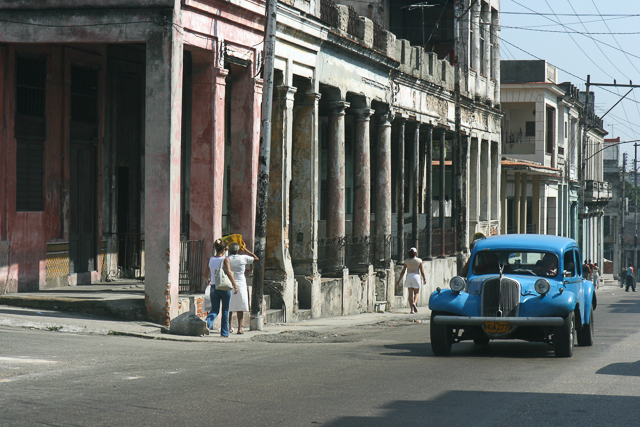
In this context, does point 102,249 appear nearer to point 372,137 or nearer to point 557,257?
point 557,257

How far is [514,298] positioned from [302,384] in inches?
165

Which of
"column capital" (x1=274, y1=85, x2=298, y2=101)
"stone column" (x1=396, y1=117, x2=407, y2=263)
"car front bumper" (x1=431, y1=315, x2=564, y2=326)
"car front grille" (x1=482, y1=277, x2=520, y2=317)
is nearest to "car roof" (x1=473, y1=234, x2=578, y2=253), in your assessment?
"car front grille" (x1=482, y1=277, x2=520, y2=317)

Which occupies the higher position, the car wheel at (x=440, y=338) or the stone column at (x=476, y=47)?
the stone column at (x=476, y=47)

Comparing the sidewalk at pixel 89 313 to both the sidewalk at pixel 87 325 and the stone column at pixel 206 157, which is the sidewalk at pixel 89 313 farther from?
the stone column at pixel 206 157

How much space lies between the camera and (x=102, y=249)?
18.2m

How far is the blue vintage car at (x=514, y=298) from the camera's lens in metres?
12.2

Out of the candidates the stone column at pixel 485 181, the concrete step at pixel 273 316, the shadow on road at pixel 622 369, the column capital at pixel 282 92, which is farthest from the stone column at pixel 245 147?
the stone column at pixel 485 181

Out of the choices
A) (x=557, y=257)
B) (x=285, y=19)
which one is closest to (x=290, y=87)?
(x=285, y=19)

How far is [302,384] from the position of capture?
372 inches

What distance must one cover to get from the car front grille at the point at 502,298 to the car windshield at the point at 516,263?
842 millimetres

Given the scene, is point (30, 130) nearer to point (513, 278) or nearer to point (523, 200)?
point (513, 278)

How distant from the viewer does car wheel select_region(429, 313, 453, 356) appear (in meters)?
12.4

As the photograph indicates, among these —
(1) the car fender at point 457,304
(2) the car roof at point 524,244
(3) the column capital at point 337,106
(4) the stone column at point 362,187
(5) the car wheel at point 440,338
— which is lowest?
(5) the car wheel at point 440,338

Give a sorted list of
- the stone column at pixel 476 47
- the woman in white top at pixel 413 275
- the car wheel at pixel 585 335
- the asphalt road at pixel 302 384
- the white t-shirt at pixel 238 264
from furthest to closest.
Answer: the stone column at pixel 476 47 < the woman in white top at pixel 413 275 < the white t-shirt at pixel 238 264 < the car wheel at pixel 585 335 < the asphalt road at pixel 302 384
